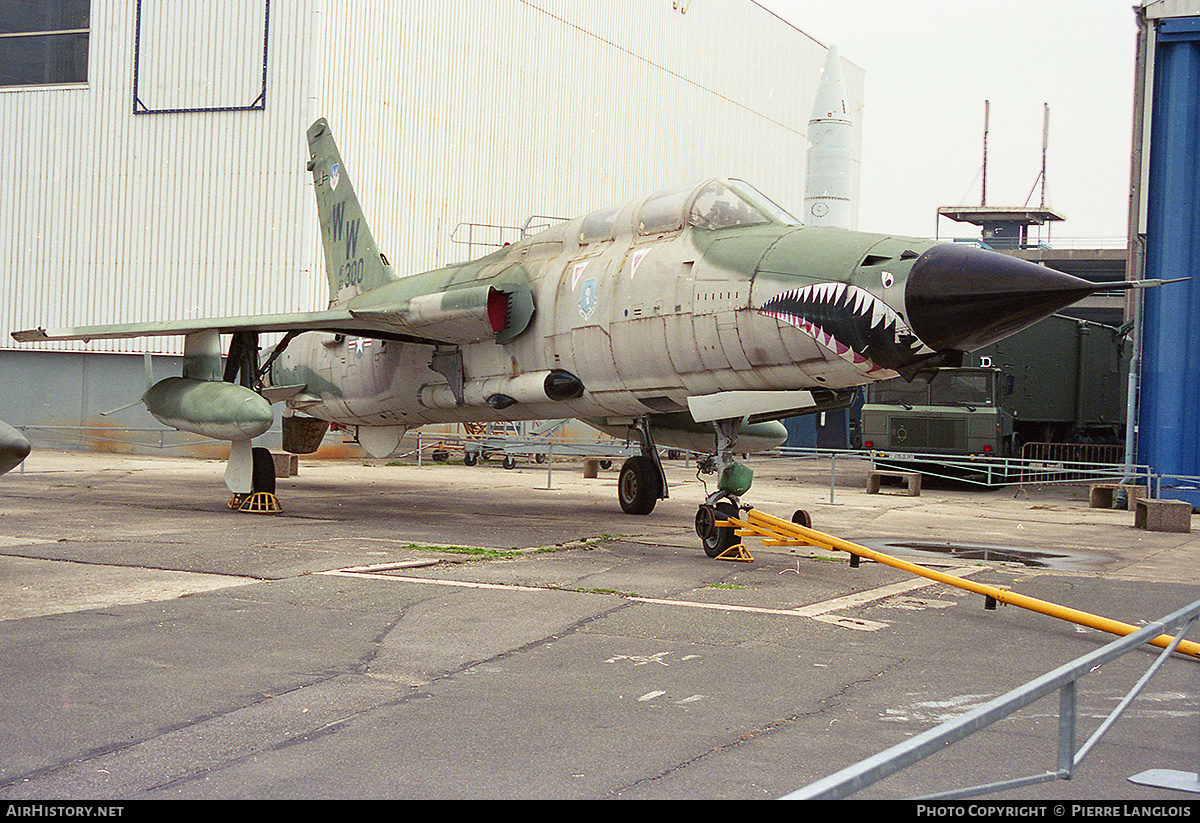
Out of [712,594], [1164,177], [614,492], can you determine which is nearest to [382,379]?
[614,492]

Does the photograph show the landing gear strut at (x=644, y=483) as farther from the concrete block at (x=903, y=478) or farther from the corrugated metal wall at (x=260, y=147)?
the corrugated metal wall at (x=260, y=147)

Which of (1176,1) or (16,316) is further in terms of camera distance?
(16,316)

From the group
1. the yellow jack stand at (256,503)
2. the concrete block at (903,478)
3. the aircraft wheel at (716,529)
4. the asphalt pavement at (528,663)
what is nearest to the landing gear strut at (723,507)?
the aircraft wheel at (716,529)

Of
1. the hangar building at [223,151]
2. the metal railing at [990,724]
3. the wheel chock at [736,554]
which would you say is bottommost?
the wheel chock at [736,554]

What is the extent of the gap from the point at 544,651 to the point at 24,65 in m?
29.4

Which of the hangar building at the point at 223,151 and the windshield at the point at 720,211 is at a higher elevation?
the hangar building at the point at 223,151

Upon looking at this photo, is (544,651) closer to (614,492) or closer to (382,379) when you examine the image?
(382,379)

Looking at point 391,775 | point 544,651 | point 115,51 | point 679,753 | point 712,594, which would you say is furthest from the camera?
point 115,51

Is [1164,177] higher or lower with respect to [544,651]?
higher

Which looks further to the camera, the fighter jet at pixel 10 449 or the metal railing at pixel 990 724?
the fighter jet at pixel 10 449

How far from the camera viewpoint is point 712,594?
7.60 meters

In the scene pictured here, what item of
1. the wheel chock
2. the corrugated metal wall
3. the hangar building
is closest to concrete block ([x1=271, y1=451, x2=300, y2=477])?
the corrugated metal wall

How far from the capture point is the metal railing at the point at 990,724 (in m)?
1.95

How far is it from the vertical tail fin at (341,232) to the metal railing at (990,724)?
1331 centimetres
